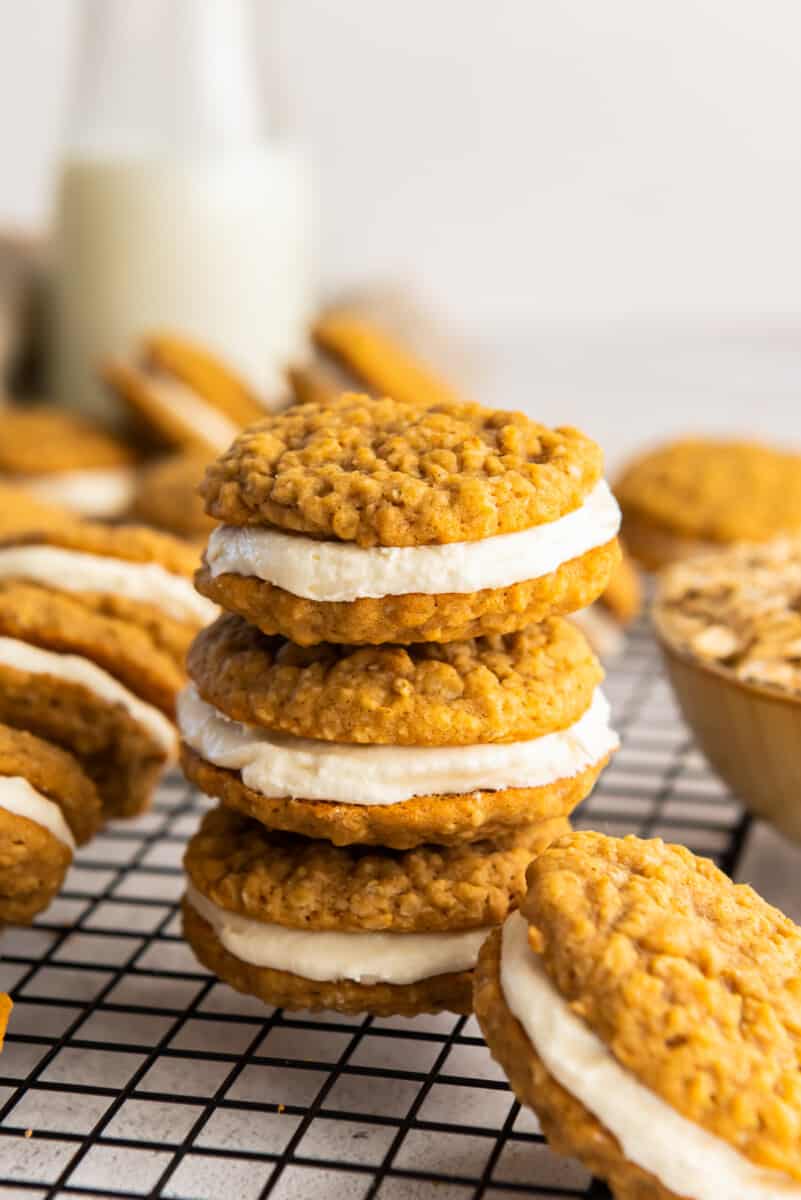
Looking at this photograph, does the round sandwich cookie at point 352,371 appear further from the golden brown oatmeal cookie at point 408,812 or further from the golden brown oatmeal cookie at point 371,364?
the golden brown oatmeal cookie at point 408,812

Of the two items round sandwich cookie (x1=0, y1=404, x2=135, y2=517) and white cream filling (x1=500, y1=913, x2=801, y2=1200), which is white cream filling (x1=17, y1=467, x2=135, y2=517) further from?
white cream filling (x1=500, y1=913, x2=801, y2=1200)

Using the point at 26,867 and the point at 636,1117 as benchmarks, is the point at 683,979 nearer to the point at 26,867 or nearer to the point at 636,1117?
the point at 636,1117

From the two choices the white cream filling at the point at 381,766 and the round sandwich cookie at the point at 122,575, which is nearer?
the white cream filling at the point at 381,766

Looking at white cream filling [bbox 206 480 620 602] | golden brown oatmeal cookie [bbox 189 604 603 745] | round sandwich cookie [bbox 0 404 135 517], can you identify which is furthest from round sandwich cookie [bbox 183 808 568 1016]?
round sandwich cookie [bbox 0 404 135 517]

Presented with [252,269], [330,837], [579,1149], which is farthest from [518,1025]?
[252,269]

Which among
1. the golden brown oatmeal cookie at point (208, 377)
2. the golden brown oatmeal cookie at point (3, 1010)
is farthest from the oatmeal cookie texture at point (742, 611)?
the golden brown oatmeal cookie at point (208, 377)

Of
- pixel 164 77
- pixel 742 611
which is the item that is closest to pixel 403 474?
pixel 742 611
